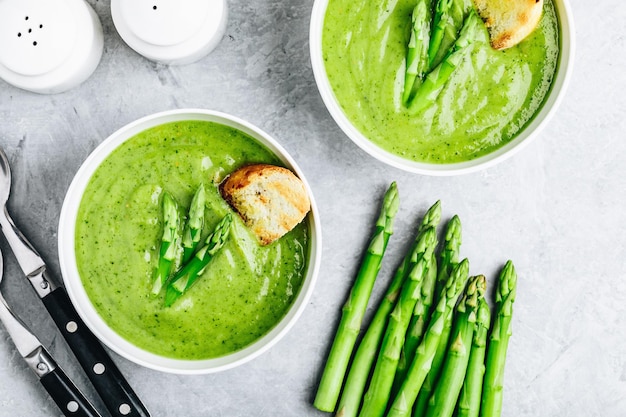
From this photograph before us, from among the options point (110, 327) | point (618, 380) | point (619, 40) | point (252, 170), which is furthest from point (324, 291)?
point (619, 40)

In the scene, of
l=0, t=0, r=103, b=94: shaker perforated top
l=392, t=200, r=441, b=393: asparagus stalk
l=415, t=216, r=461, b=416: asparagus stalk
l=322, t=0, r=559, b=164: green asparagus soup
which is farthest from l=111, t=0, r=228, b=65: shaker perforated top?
l=415, t=216, r=461, b=416: asparagus stalk

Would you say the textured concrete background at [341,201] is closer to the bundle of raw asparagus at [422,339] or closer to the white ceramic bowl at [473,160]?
the bundle of raw asparagus at [422,339]

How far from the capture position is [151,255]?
2.23 meters

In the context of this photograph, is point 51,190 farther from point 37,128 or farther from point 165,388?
point 165,388

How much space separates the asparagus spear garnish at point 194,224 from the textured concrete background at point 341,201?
17.7 inches

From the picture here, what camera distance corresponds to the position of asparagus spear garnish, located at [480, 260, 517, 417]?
8.31 ft

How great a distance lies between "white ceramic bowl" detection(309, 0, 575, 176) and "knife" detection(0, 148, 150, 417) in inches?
44.7

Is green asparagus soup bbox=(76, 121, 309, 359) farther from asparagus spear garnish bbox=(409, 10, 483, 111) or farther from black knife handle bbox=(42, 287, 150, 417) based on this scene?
asparagus spear garnish bbox=(409, 10, 483, 111)

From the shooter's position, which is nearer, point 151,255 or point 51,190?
point 151,255

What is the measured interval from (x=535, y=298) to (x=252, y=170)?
121 cm

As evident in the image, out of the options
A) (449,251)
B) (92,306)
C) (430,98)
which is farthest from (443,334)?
(92,306)

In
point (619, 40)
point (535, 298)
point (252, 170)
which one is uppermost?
point (619, 40)

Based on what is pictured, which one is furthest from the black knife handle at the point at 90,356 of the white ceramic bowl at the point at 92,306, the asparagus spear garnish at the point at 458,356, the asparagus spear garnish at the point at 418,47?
the asparagus spear garnish at the point at 418,47

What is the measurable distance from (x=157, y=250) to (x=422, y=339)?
101cm
